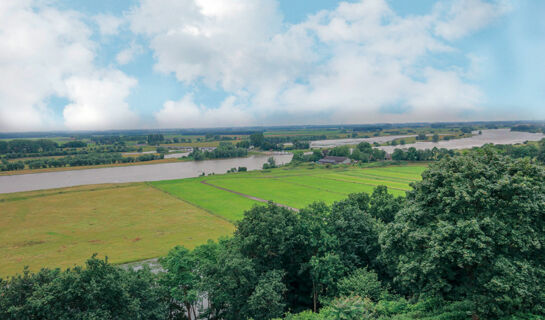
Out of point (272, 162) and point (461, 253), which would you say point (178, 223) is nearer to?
point (461, 253)

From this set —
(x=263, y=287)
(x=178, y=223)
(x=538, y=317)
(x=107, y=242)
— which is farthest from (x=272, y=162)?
(x=538, y=317)

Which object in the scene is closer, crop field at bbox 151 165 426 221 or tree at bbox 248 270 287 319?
tree at bbox 248 270 287 319

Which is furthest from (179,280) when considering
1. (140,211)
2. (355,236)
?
(140,211)

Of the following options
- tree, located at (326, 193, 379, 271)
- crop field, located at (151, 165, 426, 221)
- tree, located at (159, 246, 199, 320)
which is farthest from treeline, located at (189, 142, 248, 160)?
tree, located at (326, 193, 379, 271)

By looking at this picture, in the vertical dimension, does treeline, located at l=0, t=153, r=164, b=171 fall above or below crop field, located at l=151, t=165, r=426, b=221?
above

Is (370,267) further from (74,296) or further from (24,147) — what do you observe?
(24,147)

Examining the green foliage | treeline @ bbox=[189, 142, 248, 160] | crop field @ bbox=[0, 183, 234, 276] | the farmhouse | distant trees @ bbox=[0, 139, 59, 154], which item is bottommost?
crop field @ bbox=[0, 183, 234, 276]

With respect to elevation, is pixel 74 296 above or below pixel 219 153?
above

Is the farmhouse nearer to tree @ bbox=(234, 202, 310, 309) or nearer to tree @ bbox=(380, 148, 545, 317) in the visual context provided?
tree @ bbox=(234, 202, 310, 309)
